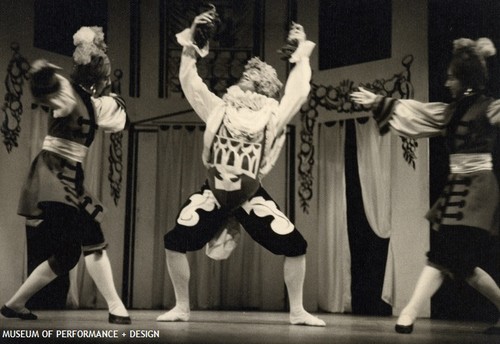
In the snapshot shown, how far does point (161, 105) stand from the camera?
5.95 m

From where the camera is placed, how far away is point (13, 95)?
509 cm

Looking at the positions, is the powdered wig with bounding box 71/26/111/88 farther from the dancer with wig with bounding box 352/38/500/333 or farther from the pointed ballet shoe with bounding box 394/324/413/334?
the pointed ballet shoe with bounding box 394/324/413/334

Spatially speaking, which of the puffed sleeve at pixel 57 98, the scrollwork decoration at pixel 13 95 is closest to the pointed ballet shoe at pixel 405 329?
the puffed sleeve at pixel 57 98

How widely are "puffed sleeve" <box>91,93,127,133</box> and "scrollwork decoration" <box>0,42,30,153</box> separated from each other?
30.9 inches

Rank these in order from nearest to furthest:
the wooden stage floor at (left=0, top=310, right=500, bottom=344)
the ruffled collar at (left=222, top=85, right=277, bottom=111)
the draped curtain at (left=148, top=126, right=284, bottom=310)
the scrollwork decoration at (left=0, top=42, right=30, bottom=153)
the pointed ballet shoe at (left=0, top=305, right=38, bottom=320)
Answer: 1. the wooden stage floor at (left=0, top=310, right=500, bottom=344)
2. the pointed ballet shoe at (left=0, top=305, right=38, bottom=320)
3. the ruffled collar at (left=222, top=85, right=277, bottom=111)
4. the scrollwork decoration at (left=0, top=42, right=30, bottom=153)
5. the draped curtain at (left=148, top=126, right=284, bottom=310)

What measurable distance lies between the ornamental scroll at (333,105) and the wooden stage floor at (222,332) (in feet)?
5.06

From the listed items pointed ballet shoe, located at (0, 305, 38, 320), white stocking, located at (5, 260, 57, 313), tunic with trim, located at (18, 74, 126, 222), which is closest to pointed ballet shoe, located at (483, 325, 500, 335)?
tunic with trim, located at (18, 74, 126, 222)

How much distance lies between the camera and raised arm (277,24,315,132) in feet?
15.1

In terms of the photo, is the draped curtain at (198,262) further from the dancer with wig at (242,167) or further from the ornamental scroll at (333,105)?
the dancer with wig at (242,167)

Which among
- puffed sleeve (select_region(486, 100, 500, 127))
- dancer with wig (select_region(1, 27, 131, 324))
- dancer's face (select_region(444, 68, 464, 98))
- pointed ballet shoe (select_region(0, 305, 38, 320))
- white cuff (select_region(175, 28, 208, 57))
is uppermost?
white cuff (select_region(175, 28, 208, 57))

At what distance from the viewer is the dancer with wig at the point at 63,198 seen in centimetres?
430

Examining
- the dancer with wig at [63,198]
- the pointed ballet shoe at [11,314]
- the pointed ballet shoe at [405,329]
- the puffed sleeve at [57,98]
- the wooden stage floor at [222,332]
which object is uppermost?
the puffed sleeve at [57,98]

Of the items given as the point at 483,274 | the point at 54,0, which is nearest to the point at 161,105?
the point at 54,0

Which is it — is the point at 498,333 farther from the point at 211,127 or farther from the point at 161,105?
the point at 161,105
